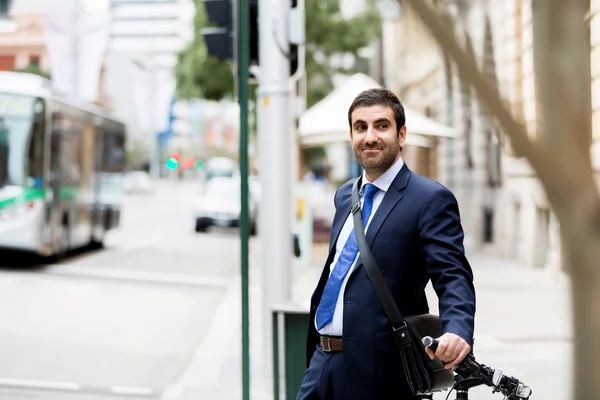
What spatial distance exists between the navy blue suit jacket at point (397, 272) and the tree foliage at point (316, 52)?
Answer: 28749 mm

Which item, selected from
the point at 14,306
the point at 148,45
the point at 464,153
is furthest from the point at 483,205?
the point at 148,45

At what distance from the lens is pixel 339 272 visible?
10.3 feet

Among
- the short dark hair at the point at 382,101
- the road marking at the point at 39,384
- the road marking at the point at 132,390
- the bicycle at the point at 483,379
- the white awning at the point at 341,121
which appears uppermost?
the white awning at the point at 341,121

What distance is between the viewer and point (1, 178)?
1700 centimetres

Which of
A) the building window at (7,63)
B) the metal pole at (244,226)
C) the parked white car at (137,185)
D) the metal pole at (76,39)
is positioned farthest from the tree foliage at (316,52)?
the parked white car at (137,185)

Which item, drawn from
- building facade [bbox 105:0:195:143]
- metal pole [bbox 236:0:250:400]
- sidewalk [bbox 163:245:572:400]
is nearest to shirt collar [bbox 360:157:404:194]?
sidewalk [bbox 163:245:572:400]

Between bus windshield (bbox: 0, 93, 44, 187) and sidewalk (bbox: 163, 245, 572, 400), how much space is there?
4259mm

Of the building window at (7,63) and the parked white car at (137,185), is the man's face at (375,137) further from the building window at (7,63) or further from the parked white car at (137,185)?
the parked white car at (137,185)

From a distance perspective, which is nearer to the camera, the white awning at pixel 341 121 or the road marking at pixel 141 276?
the white awning at pixel 341 121

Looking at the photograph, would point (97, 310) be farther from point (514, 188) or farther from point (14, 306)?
point (514, 188)

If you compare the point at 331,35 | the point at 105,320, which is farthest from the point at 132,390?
the point at 331,35

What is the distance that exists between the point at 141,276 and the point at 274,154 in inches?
374

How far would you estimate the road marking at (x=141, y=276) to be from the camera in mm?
16359

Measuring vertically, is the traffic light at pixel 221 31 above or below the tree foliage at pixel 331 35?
below
